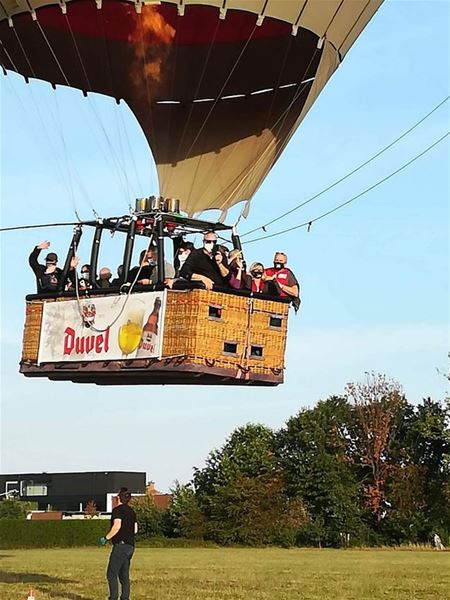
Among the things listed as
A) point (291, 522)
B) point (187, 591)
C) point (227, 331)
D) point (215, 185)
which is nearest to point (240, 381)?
point (227, 331)

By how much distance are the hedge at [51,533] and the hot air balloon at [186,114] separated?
126ft

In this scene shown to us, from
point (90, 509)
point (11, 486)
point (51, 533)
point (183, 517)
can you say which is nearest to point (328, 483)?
point (183, 517)

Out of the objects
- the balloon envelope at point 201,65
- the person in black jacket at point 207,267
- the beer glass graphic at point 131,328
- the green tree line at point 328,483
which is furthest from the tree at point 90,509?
the person in black jacket at point 207,267

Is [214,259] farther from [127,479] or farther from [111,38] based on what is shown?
[127,479]

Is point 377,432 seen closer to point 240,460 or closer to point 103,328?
point 240,460

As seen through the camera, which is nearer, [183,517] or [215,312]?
[215,312]

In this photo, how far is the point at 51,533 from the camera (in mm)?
52812

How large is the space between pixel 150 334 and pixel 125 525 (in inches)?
98.8

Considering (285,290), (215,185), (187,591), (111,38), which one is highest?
(111,38)

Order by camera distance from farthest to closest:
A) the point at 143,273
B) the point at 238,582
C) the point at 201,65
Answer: the point at 238,582 < the point at 201,65 < the point at 143,273

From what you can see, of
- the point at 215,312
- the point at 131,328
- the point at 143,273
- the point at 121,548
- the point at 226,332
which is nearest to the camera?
the point at 215,312

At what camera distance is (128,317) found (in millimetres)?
12578

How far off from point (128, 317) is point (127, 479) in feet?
251

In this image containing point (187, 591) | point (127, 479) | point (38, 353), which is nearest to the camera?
point (38, 353)
